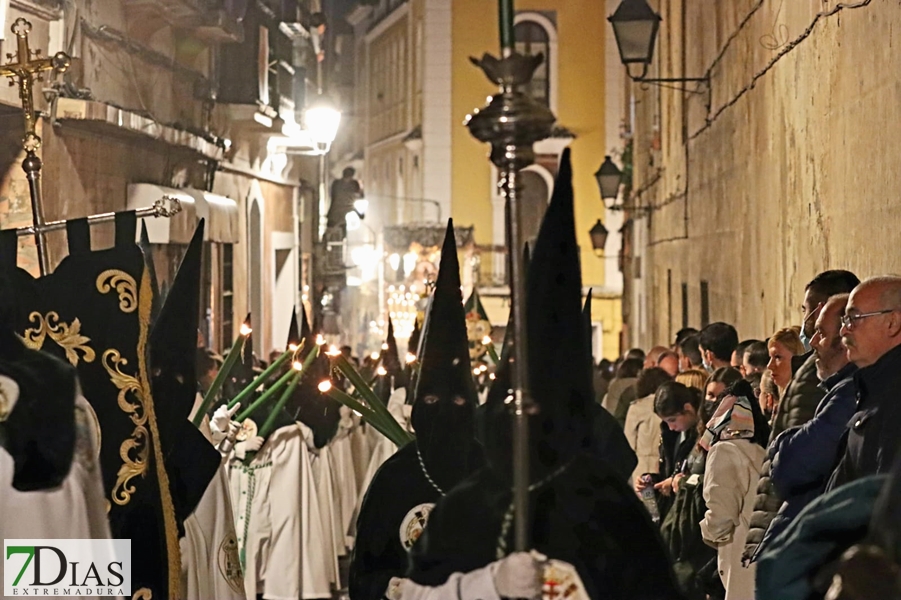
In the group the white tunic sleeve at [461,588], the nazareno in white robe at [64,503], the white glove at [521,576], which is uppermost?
the nazareno in white robe at [64,503]

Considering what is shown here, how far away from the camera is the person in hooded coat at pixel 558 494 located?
15.0ft

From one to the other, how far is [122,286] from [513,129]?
2.12 meters

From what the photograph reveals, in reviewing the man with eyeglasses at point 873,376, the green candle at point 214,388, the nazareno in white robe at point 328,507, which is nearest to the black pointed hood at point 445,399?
the man with eyeglasses at point 873,376

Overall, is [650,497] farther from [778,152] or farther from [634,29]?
[634,29]

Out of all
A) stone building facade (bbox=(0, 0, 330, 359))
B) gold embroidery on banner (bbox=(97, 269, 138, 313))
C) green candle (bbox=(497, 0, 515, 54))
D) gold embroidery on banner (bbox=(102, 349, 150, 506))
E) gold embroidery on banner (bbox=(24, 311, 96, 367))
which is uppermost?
stone building facade (bbox=(0, 0, 330, 359))

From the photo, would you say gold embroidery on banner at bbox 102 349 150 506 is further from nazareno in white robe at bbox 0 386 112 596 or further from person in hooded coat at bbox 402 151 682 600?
person in hooded coat at bbox 402 151 682 600

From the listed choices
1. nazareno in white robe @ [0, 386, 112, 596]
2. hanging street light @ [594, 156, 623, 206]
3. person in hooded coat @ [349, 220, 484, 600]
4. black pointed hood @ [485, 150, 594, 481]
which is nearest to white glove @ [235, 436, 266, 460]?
person in hooded coat @ [349, 220, 484, 600]

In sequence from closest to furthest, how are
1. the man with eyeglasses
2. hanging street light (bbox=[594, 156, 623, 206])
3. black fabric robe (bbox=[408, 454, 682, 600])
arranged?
black fabric robe (bbox=[408, 454, 682, 600]) → the man with eyeglasses → hanging street light (bbox=[594, 156, 623, 206])

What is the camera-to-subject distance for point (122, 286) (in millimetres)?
5637

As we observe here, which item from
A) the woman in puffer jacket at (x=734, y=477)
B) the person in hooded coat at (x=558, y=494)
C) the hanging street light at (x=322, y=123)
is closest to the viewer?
the person in hooded coat at (x=558, y=494)

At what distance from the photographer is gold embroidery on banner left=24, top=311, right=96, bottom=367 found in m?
5.49

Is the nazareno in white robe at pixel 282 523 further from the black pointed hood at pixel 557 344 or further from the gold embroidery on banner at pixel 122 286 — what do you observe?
the black pointed hood at pixel 557 344

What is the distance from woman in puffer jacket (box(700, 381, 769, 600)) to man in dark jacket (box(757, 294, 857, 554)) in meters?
1.02

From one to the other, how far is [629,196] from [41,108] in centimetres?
1924
